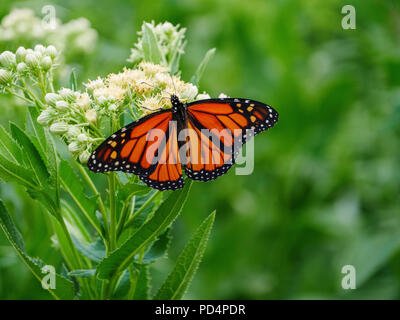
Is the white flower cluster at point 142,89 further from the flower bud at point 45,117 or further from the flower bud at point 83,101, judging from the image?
the flower bud at point 45,117

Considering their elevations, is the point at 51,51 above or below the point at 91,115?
above

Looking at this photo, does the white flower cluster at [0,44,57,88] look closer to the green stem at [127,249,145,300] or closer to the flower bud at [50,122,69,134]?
the flower bud at [50,122,69,134]

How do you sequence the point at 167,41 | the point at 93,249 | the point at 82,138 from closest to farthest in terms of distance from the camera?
1. the point at 82,138
2. the point at 93,249
3. the point at 167,41

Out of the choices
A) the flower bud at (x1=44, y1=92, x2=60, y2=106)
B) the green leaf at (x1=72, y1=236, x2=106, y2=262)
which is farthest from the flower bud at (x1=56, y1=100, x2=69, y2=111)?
the green leaf at (x1=72, y1=236, x2=106, y2=262)

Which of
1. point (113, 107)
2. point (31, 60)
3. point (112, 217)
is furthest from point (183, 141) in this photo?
point (31, 60)

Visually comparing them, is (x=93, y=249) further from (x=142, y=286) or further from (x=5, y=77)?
(x=5, y=77)
